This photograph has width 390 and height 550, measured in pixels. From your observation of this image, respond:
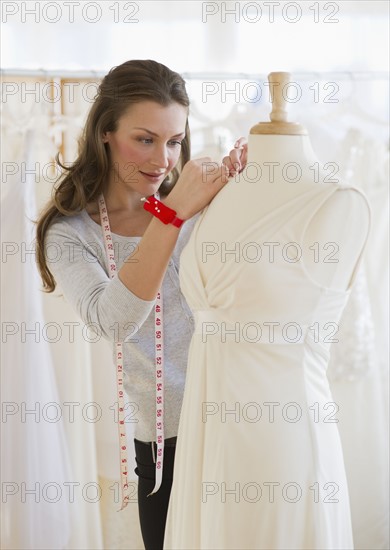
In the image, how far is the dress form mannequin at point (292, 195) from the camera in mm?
1063

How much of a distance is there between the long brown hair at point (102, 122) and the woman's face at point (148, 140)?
0.02 m

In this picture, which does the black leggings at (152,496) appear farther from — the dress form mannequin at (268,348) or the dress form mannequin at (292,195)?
the dress form mannequin at (292,195)

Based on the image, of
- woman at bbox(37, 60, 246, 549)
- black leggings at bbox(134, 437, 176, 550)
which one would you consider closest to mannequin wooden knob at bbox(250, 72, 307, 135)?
woman at bbox(37, 60, 246, 549)

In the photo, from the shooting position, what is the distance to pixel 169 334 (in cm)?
154

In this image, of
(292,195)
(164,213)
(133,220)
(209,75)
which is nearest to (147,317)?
(133,220)

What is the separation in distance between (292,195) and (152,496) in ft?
2.56

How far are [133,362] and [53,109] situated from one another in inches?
35.4

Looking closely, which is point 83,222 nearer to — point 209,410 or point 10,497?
point 209,410

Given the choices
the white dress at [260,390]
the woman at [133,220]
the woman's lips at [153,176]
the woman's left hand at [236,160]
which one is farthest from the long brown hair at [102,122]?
the white dress at [260,390]

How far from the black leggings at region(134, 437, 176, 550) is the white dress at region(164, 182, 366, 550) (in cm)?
40

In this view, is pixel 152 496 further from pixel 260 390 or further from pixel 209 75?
pixel 209 75

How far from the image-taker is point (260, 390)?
1.10 meters

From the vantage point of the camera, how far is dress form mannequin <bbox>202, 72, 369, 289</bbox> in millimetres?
1063

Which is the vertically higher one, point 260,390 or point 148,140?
point 148,140
